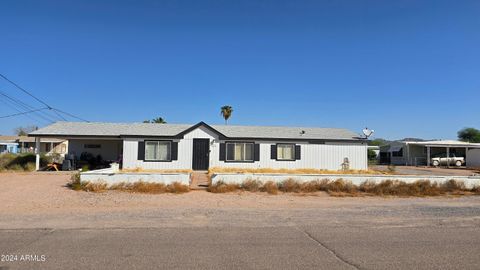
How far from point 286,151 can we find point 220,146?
15.2 ft

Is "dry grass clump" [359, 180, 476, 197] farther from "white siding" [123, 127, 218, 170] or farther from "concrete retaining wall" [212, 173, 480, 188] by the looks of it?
"white siding" [123, 127, 218, 170]

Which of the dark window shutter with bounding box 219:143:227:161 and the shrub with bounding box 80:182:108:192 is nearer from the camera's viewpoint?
the shrub with bounding box 80:182:108:192

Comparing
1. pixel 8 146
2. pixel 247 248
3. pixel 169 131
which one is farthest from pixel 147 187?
pixel 8 146

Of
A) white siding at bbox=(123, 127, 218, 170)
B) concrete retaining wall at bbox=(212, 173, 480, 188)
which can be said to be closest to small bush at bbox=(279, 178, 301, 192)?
concrete retaining wall at bbox=(212, 173, 480, 188)

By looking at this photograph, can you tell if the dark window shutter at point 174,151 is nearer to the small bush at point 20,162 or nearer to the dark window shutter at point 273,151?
the dark window shutter at point 273,151

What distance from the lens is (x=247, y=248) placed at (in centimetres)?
632

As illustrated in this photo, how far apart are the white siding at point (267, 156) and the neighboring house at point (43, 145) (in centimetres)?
2623

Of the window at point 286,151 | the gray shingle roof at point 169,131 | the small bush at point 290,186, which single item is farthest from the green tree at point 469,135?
the small bush at point 290,186

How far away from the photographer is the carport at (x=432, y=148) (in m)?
39.4

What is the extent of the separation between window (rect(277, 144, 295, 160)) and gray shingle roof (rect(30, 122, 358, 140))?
63cm

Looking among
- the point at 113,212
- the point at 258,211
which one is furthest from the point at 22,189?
the point at 258,211

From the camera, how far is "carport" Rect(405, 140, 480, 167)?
129 ft

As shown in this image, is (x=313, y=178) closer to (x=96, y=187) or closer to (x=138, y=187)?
(x=138, y=187)

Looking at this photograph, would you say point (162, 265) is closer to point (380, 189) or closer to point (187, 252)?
point (187, 252)
